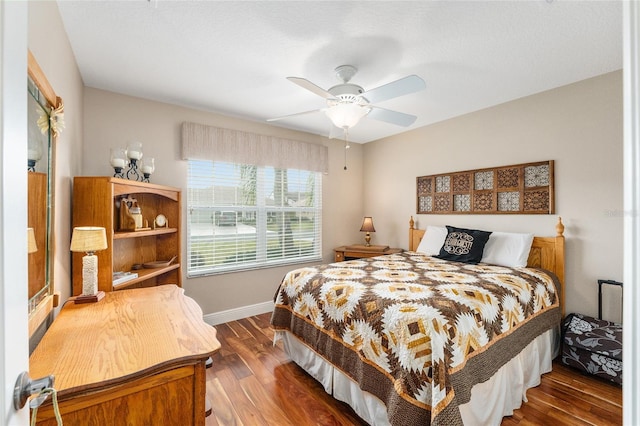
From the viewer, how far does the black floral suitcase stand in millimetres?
2170

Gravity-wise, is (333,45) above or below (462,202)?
above

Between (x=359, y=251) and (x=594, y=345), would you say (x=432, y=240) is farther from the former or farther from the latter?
(x=594, y=345)

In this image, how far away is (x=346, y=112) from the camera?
2254 mm

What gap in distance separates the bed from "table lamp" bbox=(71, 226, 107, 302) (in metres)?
1.39

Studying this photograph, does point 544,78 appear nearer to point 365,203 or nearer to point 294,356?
point 365,203

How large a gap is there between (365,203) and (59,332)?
4110 mm

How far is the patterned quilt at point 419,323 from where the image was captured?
149 centimetres

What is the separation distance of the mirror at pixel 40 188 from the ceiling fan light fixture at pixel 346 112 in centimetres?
167

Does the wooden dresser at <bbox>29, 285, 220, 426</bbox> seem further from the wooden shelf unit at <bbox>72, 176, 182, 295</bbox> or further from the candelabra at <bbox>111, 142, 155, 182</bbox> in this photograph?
the candelabra at <bbox>111, 142, 155, 182</bbox>

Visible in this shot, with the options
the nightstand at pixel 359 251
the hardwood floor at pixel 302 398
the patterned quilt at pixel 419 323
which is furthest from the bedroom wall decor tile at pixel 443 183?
the hardwood floor at pixel 302 398

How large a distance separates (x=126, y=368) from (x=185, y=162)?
261cm

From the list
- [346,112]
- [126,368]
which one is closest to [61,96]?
[126,368]

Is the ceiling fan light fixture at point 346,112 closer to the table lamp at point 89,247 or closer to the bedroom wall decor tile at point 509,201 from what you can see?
the table lamp at point 89,247

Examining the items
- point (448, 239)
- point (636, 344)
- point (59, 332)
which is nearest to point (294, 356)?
point (59, 332)
